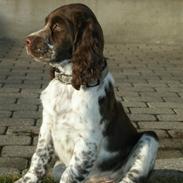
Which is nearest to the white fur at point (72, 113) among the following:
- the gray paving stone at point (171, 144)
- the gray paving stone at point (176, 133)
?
the gray paving stone at point (171, 144)

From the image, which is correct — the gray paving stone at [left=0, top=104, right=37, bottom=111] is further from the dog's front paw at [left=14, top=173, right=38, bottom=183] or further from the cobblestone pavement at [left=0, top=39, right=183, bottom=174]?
the dog's front paw at [left=14, top=173, right=38, bottom=183]

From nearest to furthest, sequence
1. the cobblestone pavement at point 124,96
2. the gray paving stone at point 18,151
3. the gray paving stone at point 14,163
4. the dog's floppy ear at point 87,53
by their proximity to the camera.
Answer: the dog's floppy ear at point 87,53 → the gray paving stone at point 14,163 → the gray paving stone at point 18,151 → the cobblestone pavement at point 124,96

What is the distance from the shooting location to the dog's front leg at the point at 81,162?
4.62 meters

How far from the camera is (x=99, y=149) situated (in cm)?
480

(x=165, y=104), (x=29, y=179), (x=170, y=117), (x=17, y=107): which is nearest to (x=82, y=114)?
(x=29, y=179)

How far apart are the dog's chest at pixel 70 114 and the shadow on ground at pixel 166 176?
1091 mm

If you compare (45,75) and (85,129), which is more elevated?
(85,129)

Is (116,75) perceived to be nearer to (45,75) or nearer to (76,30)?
(45,75)

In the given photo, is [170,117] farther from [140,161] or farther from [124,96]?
[140,161]

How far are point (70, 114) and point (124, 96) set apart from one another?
4.33 meters

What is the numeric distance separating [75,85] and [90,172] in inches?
32.2

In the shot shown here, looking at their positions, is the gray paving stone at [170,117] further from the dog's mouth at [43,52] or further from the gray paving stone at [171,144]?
the dog's mouth at [43,52]

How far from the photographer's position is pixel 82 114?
4578 mm

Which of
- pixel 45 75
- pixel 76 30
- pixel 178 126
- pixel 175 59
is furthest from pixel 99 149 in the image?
pixel 175 59
